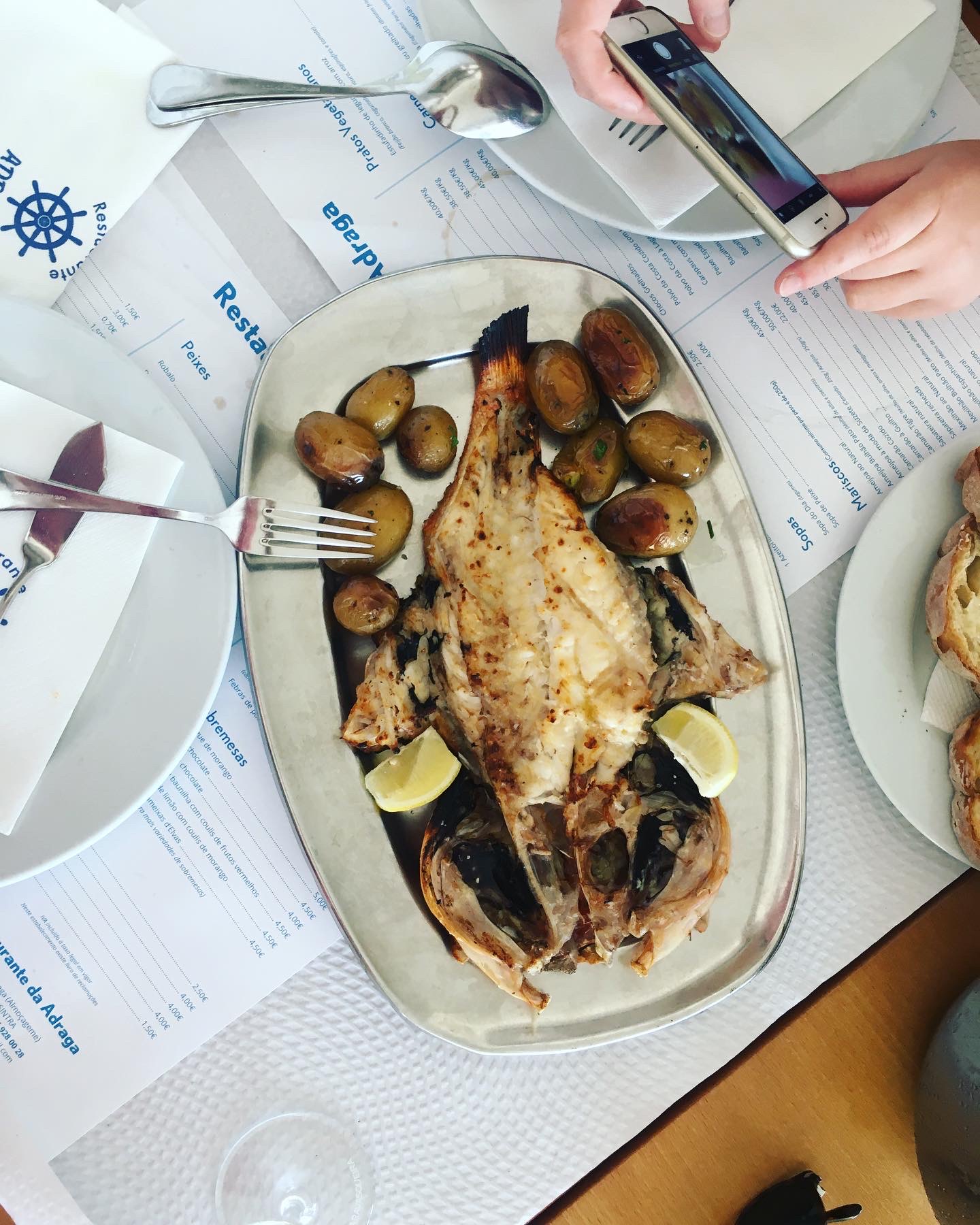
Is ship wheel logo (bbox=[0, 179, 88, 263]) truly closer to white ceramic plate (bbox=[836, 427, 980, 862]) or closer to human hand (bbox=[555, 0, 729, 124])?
human hand (bbox=[555, 0, 729, 124])

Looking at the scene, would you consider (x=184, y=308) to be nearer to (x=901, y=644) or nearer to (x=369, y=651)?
(x=369, y=651)

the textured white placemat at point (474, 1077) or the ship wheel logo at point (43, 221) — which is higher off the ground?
the ship wheel logo at point (43, 221)

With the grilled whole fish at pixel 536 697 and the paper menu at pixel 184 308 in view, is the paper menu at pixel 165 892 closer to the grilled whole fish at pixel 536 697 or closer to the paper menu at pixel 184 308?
the paper menu at pixel 184 308

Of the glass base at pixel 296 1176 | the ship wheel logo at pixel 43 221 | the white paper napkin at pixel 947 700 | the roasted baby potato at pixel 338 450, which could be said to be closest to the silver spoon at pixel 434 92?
the ship wheel logo at pixel 43 221

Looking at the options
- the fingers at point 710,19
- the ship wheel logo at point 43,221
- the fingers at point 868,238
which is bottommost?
the fingers at point 868,238

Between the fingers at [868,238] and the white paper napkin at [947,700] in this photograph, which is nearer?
the fingers at [868,238]

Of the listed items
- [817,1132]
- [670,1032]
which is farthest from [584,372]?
[817,1132]
